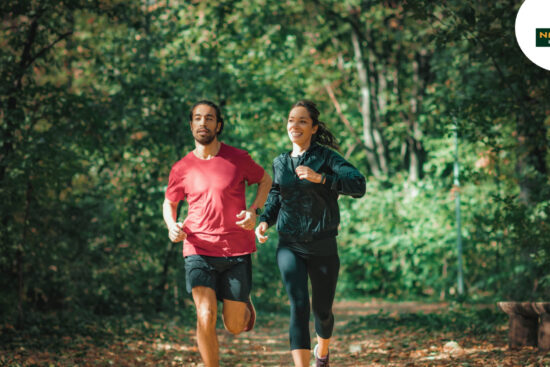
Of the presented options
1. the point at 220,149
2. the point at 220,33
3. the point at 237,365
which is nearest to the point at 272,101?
the point at 220,33

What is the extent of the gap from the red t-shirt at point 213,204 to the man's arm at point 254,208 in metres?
0.12

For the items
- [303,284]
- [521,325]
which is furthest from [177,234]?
[521,325]

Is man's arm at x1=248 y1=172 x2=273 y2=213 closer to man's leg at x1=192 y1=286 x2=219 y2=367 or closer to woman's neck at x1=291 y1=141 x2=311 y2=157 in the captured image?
woman's neck at x1=291 y1=141 x2=311 y2=157

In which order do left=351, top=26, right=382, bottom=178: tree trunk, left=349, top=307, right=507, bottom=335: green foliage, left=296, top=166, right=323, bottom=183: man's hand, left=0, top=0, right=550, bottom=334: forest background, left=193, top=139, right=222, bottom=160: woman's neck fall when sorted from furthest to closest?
left=351, top=26, right=382, bottom=178: tree trunk < left=349, top=307, right=507, bottom=335: green foliage < left=0, top=0, right=550, bottom=334: forest background < left=193, top=139, right=222, bottom=160: woman's neck < left=296, top=166, right=323, bottom=183: man's hand

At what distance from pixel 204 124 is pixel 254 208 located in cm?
81

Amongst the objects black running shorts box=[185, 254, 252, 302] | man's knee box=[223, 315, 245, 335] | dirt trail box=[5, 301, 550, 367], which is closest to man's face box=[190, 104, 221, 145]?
black running shorts box=[185, 254, 252, 302]

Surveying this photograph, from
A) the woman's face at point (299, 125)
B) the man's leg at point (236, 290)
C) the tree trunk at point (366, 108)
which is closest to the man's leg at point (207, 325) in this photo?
the man's leg at point (236, 290)

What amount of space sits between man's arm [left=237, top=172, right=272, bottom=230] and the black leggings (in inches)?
14.4

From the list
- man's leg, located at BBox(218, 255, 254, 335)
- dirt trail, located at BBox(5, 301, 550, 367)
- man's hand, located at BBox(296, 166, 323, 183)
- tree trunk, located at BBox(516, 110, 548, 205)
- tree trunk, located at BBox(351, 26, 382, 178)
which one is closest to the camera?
man's hand, located at BBox(296, 166, 323, 183)

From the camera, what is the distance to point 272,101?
13.2m

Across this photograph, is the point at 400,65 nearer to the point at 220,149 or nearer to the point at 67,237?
the point at 67,237

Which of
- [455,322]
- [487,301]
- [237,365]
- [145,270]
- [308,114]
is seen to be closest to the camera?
[308,114]

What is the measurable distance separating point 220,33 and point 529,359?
817 centimetres

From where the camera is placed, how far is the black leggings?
542cm
